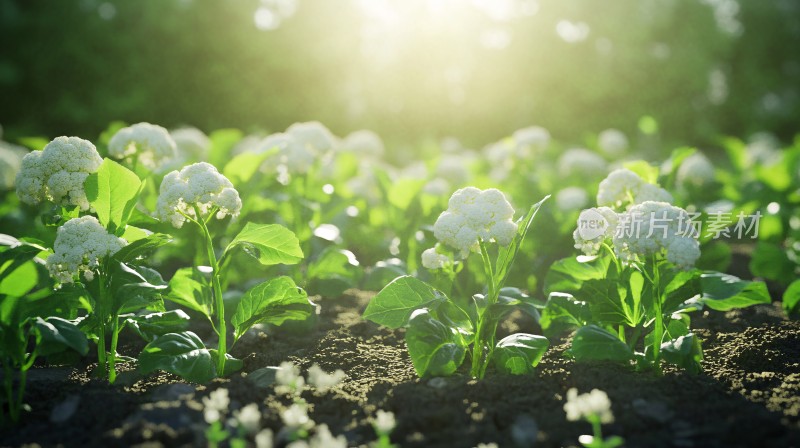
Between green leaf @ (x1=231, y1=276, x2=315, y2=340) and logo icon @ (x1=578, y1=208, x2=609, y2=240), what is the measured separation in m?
1.16

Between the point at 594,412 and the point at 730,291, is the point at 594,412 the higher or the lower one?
the lower one

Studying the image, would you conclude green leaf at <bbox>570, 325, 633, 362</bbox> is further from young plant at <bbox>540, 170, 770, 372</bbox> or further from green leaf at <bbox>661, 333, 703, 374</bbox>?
green leaf at <bbox>661, 333, 703, 374</bbox>

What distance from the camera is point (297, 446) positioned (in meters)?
1.94

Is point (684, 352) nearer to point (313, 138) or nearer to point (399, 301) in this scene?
point (399, 301)

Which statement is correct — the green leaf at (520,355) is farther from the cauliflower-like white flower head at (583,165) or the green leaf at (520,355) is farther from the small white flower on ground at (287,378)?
the cauliflower-like white flower head at (583,165)

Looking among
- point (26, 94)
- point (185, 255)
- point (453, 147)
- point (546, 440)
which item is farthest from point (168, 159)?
point (26, 94)

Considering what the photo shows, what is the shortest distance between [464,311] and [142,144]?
202cm

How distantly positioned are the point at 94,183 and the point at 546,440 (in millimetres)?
2032

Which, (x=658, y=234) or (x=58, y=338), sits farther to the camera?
(x=658, y=234)

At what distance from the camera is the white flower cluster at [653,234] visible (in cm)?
240

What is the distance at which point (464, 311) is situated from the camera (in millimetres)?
2666

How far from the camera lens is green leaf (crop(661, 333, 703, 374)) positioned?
8.55 feet

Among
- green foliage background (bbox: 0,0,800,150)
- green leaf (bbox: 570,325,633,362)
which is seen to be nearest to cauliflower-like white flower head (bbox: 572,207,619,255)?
green leaf (bbox: 570,325,633,362)

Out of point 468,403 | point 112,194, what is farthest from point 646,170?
point 112,194
